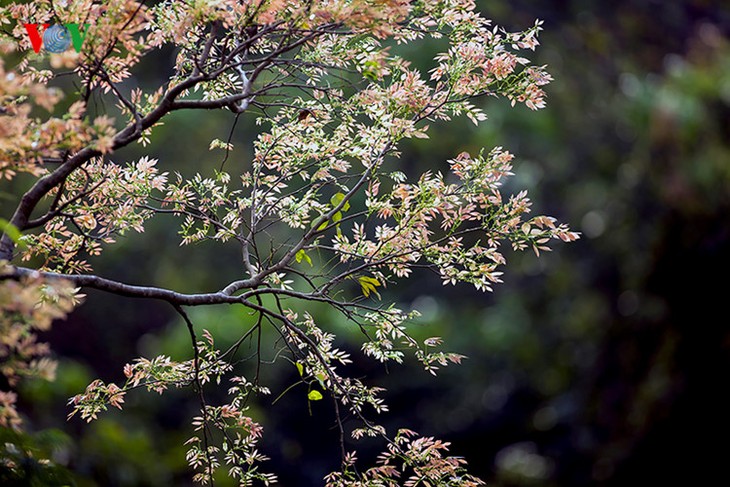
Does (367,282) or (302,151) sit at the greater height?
(302,151)

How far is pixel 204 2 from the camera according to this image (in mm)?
1562

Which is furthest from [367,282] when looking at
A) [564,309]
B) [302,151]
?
[564,309]

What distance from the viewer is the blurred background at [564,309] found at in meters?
4.73

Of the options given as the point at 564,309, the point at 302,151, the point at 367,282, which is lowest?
the point at 367,282

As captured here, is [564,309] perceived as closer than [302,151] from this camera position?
No

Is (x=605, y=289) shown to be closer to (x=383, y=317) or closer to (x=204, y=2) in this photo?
(x=383, y=317)

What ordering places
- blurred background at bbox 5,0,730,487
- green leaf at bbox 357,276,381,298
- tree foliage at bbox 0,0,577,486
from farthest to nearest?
blurred background at bbox 5,0,730,487 → green leaf at bbox 357,276,381,298 → tree foliage at bbox 0,0,577,486

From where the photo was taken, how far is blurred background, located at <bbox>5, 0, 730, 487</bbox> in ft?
15.5

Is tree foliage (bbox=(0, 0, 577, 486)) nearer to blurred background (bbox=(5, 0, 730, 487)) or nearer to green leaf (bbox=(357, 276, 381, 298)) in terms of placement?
green leaf (bbox=(357, 276, 381, 298))

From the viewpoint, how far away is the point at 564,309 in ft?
24.2

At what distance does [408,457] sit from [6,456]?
3.00 feet

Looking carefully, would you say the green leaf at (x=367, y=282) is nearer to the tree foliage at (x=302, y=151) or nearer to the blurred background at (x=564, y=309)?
the tree foliage at (x=302, y=151)

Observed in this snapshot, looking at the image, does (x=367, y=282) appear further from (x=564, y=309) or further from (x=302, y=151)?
(x=564, y=309)

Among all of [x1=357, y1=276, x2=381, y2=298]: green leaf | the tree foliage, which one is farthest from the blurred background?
[x1=357, y1=276, x2=381, y2=298]: green leaf
